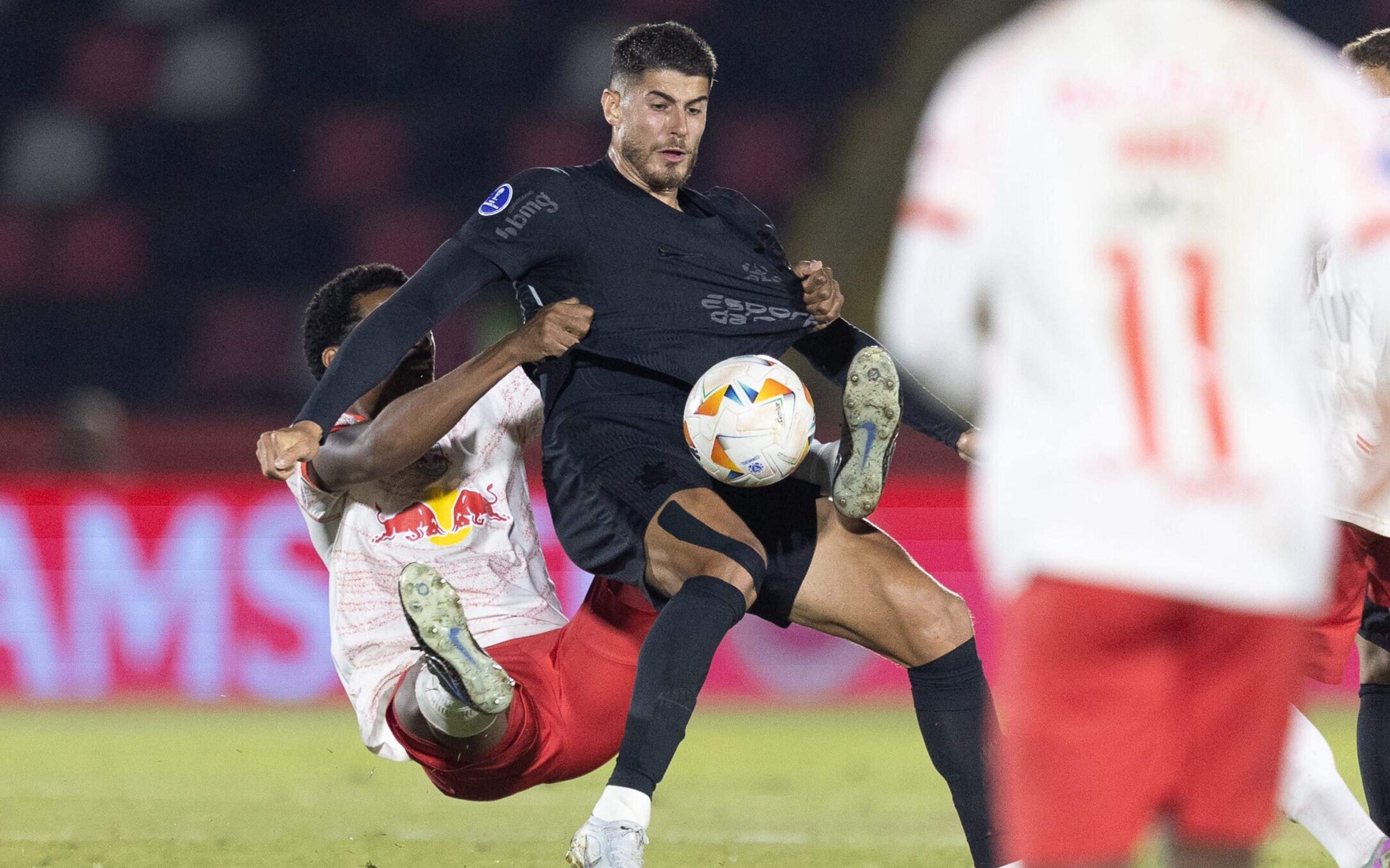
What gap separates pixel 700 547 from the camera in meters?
3.46

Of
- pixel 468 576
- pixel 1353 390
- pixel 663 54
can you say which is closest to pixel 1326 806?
pixel 1353 390

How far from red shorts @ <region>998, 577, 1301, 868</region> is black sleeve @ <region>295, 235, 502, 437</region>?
184 centimetres

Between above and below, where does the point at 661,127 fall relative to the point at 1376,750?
above

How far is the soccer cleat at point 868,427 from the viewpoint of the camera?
3.42 metres

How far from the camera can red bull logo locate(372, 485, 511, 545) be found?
161 inches

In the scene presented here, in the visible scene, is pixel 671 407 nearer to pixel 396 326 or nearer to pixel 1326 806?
pixel 396 326

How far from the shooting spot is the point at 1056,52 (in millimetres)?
1971

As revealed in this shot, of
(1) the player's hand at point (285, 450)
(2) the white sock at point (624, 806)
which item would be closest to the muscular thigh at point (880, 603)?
A: (2) the white sock at point (624, 806)

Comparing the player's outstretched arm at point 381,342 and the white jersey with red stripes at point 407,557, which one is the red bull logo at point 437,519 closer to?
the white jersey with red stripes at point 407,557

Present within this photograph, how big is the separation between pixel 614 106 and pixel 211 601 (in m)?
4.88

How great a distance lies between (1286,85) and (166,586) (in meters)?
7.14

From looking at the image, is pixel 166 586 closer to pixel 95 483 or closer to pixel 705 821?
pixel 95 483

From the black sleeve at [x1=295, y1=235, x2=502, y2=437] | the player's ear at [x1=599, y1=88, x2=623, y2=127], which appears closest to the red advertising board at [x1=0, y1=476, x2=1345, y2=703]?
the player's ear at [x1=599, y1=88, x2=623, y2=127]

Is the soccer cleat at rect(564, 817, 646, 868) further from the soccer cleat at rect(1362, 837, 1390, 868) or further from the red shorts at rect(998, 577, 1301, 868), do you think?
the soccer cleat at rect(1362, 837, 1390, 868)
